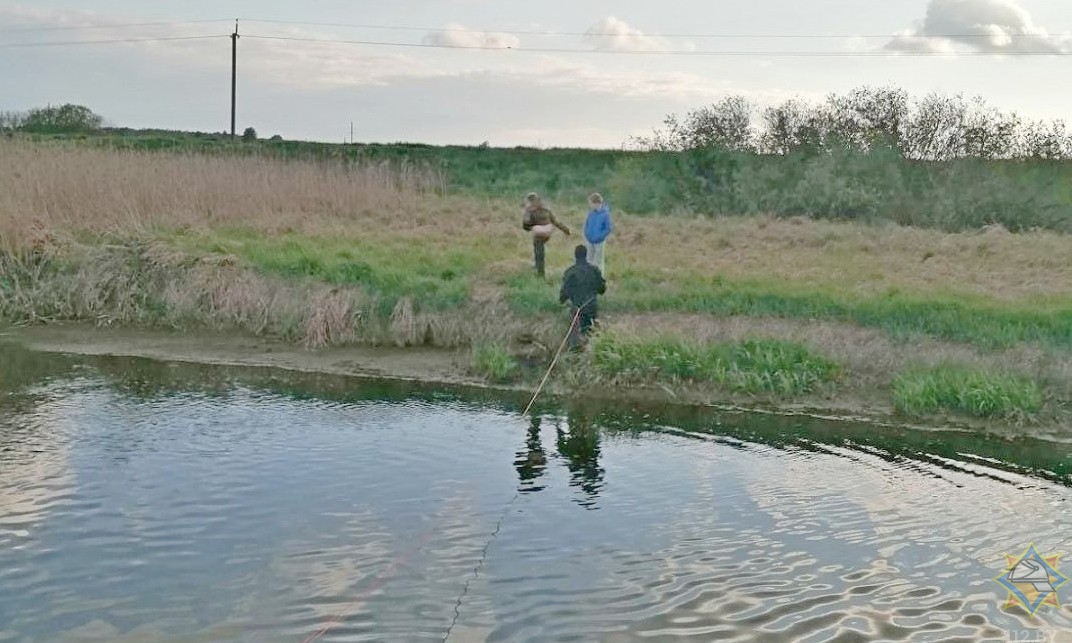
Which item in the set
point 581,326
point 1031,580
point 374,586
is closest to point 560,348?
point 581,326

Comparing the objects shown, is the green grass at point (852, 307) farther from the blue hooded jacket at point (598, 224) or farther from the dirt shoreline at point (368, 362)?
the dirt shoreline at point (368, 362)

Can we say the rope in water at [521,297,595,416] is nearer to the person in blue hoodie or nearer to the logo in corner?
the person in blue hoodie

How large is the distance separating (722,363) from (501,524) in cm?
558

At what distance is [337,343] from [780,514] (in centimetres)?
837

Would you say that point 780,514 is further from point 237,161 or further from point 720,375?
point 237,161

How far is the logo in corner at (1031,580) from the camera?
20.2 feet

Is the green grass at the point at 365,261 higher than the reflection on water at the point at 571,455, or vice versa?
the green grass at the point at 365,261

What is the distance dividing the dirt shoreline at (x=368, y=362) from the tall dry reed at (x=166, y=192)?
2.72 m

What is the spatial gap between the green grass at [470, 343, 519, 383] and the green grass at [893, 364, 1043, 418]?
4555mm

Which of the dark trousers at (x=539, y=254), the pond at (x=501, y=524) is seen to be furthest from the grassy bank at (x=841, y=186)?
the pond at (x=501, y=524)

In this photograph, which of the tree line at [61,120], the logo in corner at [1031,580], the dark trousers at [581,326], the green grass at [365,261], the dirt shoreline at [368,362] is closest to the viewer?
the logo in corner at [1031,580]

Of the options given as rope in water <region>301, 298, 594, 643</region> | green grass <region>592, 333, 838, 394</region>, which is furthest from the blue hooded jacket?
rope in water <region>301, 298, 594, 643</region>

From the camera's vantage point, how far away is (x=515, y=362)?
42.5 feet

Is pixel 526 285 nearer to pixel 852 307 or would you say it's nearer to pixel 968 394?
pixel 852 307
